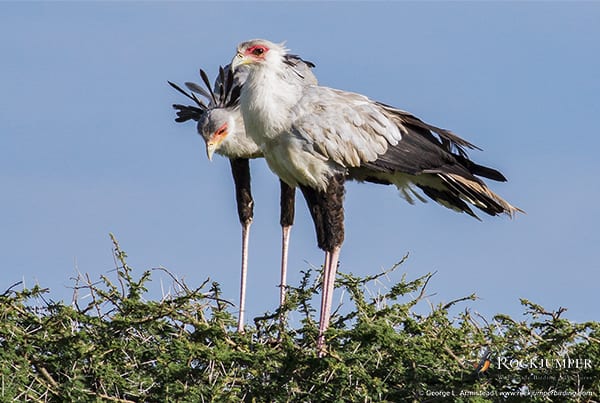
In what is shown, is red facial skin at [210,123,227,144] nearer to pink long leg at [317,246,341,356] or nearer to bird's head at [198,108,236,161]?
bird's head at [198,108,236,161]

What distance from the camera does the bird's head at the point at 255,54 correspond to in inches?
294

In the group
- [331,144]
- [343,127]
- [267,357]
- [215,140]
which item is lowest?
[267,357]

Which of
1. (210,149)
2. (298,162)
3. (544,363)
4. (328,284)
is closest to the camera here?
(544,363)

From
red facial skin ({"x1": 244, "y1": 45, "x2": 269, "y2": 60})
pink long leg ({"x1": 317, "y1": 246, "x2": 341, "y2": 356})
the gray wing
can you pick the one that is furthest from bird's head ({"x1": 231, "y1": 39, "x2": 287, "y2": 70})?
pink long leg ({"x1": 317, "y1": 246, "x2": 341, "y2": 356})

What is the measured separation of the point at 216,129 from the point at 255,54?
2.78ft

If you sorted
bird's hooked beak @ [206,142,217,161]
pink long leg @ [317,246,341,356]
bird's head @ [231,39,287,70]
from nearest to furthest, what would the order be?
1. pink long leg @ [317,246,341,356]
2. bird's head @ [231,39,287,70]
3. bird's hooked beak @ [206,142,217,161]

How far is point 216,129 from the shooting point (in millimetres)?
8156

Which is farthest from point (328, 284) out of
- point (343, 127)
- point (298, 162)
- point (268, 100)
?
point (268, 100)

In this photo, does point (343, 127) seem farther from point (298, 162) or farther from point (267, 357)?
point (267, 357)

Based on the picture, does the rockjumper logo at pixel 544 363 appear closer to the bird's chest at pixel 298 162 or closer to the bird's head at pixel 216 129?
the bird's chest at pixel 298 162

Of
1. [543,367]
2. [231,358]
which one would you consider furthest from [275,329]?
[543,367]

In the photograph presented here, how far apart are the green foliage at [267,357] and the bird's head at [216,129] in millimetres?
2111

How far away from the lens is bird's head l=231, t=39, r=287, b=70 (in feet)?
24.5

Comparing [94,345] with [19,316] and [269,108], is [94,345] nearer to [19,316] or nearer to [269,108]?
[19,316]
